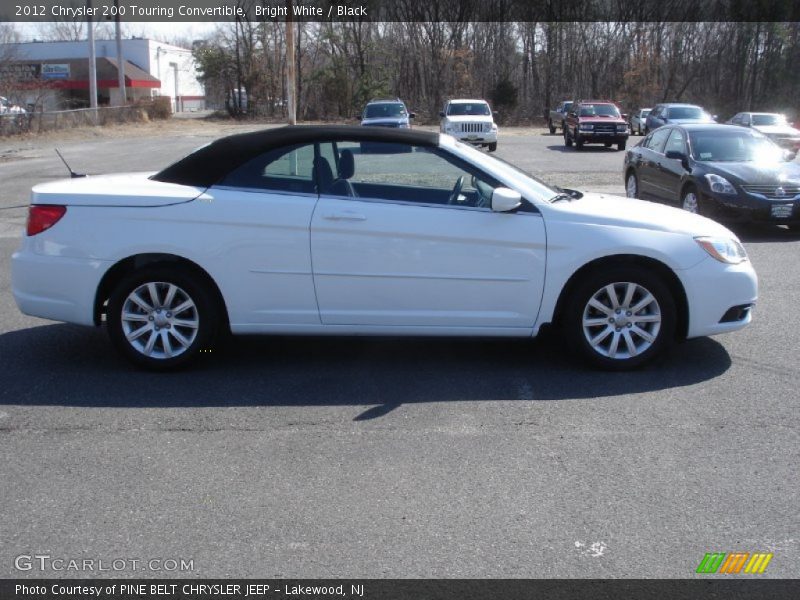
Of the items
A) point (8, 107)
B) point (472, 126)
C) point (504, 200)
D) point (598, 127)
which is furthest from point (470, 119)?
point (504, 200)

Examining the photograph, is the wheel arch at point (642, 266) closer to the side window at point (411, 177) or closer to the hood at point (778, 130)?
the side window at point (411, 177)

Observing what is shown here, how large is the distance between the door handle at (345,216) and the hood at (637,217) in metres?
1.35

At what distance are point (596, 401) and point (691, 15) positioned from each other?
210 feet

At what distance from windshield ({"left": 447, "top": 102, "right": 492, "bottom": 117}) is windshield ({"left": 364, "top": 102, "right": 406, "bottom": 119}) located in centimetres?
198

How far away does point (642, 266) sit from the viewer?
6.02 m

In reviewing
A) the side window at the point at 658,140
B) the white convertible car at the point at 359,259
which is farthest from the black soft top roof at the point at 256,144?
the side window at the point at 658,140

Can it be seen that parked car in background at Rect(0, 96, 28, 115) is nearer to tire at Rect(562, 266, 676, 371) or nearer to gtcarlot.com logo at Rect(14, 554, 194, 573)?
tire at Rect(562, 266, 676, 371)

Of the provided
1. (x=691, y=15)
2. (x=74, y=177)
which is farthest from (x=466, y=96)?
(x=74, y=177)

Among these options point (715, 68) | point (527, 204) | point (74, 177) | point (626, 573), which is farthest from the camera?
point (715, 68)

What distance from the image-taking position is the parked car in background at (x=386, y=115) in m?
29.1

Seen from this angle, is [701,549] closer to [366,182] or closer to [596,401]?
[596,401]

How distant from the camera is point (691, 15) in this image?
62531 millimetres

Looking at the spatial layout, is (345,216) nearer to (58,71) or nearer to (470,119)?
(470,119)

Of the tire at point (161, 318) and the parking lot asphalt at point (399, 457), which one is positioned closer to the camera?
the parking lot asphalt at point (399, 457)
